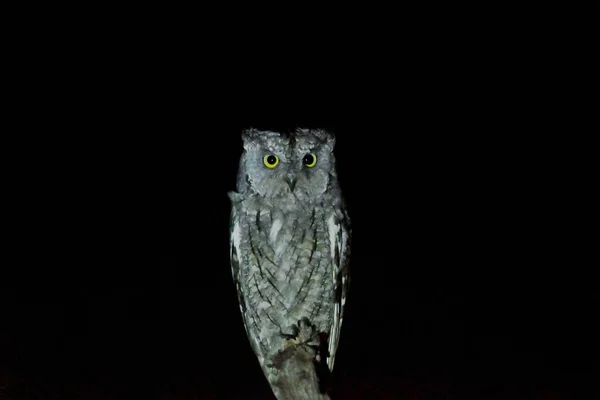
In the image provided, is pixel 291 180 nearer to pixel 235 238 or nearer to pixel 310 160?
pixel 310 160

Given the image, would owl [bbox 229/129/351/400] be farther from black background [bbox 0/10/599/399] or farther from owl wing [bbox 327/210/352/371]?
black background [bbox 0/10/599/399]

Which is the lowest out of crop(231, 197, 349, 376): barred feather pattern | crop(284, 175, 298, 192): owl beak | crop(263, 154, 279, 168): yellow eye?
crop(231, 197, 349, 376): barred feather pattern

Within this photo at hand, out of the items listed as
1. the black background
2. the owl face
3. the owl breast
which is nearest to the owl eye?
the owl face

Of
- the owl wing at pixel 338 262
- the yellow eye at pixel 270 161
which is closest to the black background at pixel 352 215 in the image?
the owl wing at pixel 338 262

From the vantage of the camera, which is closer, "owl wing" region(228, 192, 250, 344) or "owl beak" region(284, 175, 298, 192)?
"owl beak" region(284, 175, 298, 192)

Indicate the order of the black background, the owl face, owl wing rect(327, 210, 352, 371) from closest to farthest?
the owl face < owl wing rect(327, 210, 352, 371) < the black background
